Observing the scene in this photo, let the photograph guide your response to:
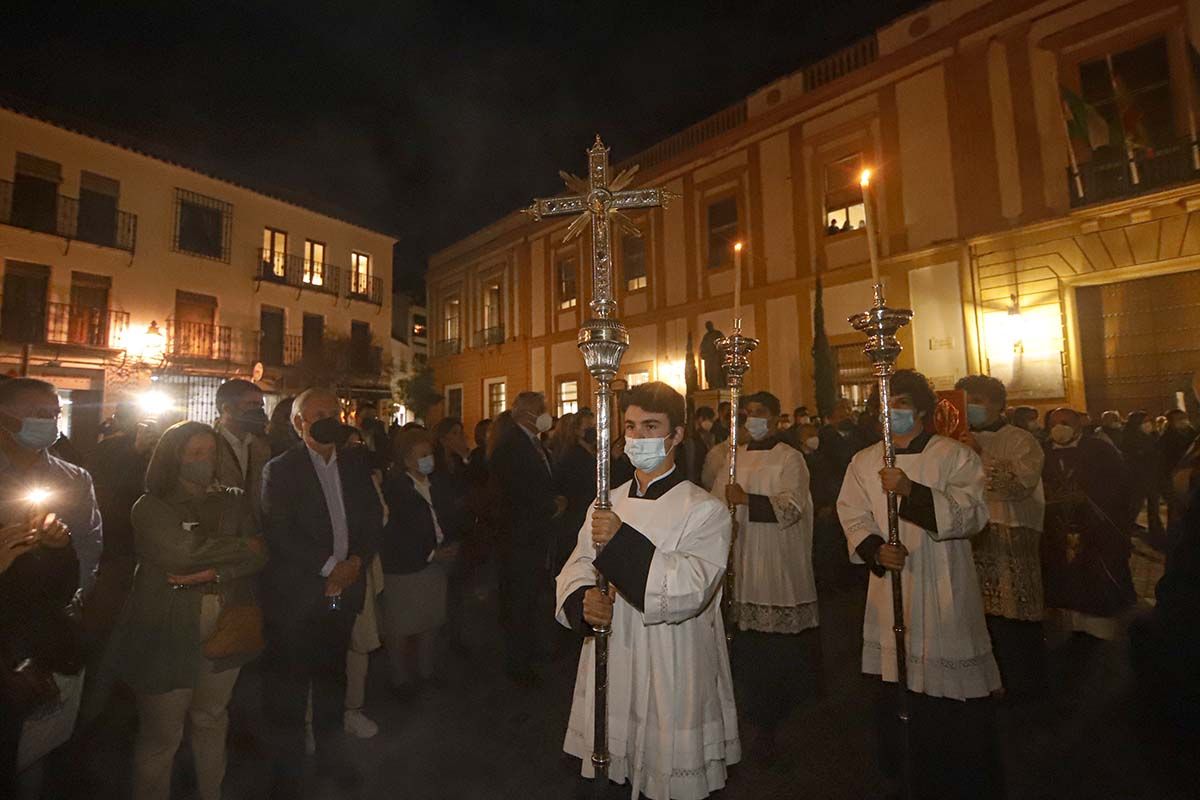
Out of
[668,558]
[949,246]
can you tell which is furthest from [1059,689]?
[949,246]

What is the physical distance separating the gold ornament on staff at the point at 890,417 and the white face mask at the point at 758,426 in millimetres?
1188

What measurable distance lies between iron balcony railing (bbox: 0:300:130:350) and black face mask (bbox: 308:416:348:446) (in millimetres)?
17682

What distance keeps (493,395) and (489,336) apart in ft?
7.64

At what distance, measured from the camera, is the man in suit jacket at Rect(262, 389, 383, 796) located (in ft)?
10.5

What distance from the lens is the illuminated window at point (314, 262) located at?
23.1 meters

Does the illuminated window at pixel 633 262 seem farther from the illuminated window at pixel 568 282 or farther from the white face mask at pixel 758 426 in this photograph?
the white face mask at pixel 758 426

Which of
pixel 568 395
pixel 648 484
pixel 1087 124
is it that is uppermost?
pixel 1087 124

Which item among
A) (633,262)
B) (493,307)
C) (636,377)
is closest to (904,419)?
(636,377)

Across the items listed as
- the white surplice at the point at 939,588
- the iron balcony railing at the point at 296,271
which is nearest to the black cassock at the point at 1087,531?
the white surplice at the point at 939,588

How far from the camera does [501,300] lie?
23.7 metres

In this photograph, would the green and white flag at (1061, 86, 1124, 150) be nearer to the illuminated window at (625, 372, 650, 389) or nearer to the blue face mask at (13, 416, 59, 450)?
the illuminated window at (625, 372, 650, 389)

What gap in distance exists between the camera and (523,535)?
4.87 metres

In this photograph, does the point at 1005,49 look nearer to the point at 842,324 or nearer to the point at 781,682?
the point at 842,324

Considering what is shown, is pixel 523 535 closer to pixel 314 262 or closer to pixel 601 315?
pixel 601 315
